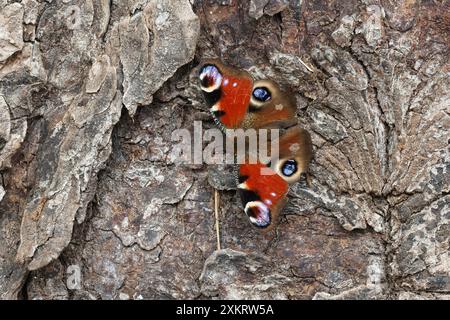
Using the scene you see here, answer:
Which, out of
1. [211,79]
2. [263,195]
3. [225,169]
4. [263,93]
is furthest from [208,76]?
[263,195]

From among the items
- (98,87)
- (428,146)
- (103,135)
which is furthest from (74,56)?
(428,146)

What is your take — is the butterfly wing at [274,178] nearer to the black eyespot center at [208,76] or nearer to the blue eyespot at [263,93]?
the blue eyespot at [263,93]

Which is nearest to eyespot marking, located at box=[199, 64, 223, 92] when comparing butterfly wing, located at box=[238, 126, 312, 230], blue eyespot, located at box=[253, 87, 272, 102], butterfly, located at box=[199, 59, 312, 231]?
butterfly, located at box=[199, 59, 312, 231]

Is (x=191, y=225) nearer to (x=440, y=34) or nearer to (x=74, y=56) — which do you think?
(x=74, y=56)

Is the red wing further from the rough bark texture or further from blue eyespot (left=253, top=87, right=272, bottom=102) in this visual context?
blue eyespot (left=253, top=87, right=272, bottom=102)

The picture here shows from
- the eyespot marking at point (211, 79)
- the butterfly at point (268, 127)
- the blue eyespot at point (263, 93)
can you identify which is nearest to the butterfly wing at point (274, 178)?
the butterfly at point (268, 127)

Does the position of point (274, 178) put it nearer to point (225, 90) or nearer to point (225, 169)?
point (225, 169)
